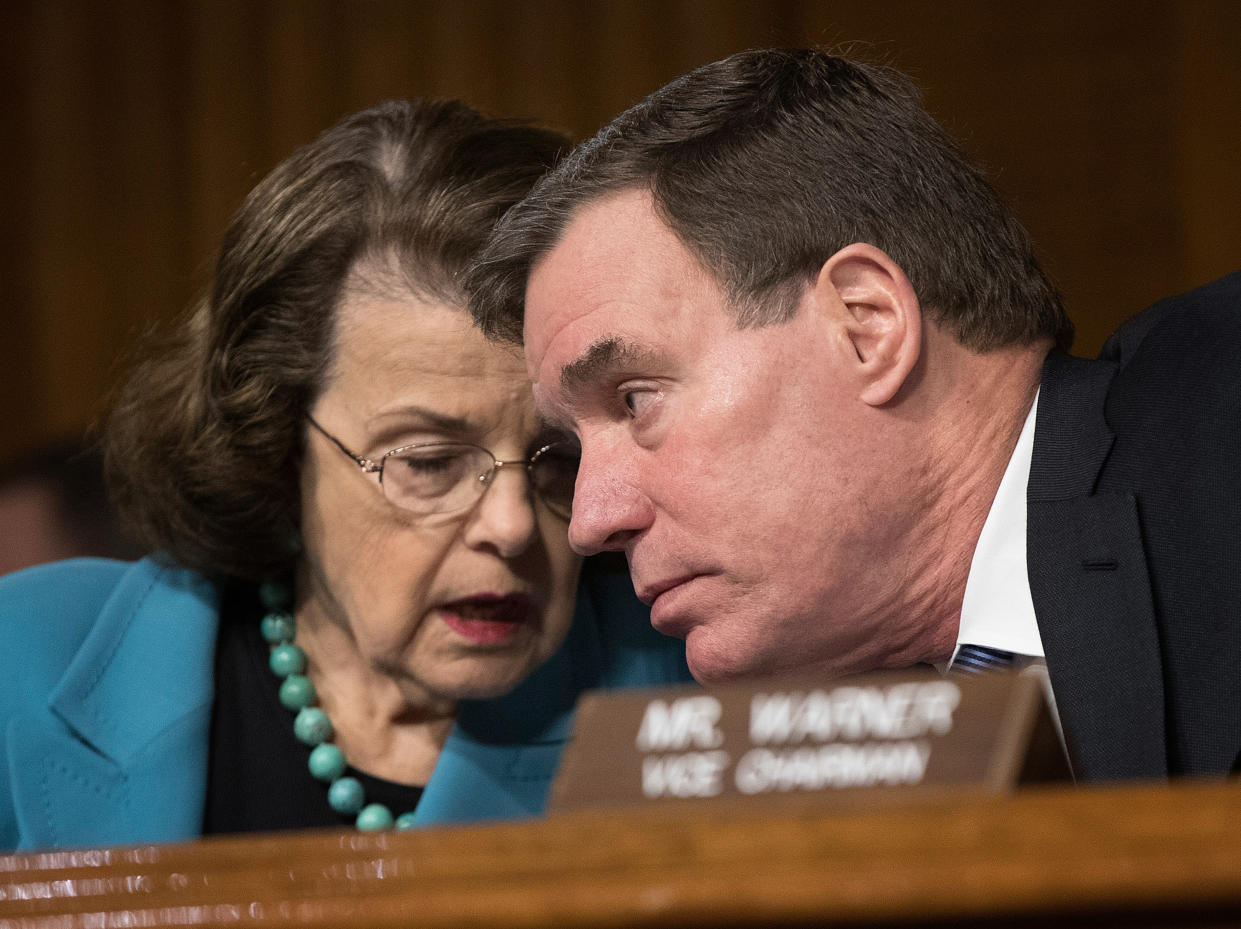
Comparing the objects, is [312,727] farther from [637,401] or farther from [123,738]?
[637,401]

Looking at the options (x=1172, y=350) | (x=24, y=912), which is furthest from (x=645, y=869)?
(x=1172, y=350)

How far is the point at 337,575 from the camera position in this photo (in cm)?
165

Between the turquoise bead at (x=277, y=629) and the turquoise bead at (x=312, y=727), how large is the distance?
121 mm

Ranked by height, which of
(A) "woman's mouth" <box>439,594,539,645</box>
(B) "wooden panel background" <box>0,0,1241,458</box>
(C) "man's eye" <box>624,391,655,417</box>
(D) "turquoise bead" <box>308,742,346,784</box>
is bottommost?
(D) "turquoise bead" <box>308,742,346,784</box>

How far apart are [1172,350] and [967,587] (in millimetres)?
285

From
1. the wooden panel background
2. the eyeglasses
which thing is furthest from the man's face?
the wooden panel background

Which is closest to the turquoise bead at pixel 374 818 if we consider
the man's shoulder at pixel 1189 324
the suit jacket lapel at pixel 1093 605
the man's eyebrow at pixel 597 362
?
the man's eyebrow at pixel 597 362

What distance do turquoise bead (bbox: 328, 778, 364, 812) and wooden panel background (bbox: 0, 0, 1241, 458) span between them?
6.41 ft

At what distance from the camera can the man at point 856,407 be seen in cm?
110

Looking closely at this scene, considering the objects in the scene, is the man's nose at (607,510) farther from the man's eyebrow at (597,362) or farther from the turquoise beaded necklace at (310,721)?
the turquoise beaded necklace at (310,721)

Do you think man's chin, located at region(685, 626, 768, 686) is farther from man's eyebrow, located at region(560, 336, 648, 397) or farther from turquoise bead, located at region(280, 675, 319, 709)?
turquoise bead, located at region(280, 675, 319, 709)

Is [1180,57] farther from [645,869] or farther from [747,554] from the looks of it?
[645,869]

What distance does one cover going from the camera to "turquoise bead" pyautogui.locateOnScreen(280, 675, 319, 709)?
1700 millimetres

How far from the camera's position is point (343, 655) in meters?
1.74
